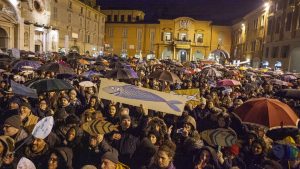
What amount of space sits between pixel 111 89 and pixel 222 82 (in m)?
7.99

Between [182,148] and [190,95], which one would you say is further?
[190,95]

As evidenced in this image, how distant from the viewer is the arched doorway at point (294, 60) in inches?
1369

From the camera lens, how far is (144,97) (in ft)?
24.8

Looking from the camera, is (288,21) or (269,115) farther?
(288,21)

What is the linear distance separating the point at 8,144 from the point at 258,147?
14.0 ft

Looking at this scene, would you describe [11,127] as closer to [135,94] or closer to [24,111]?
[24,111]

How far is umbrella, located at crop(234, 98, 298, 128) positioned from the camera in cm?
630

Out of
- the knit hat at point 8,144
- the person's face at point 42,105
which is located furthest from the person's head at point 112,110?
the knit hat at point 8,144

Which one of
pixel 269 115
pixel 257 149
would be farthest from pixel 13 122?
pixel 269 115

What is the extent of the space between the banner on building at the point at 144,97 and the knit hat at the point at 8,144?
2800 mm

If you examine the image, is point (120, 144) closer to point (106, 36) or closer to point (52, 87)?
point (52, 87)

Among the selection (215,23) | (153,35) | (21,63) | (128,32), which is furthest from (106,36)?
(21,63)

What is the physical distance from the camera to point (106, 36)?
267 feet

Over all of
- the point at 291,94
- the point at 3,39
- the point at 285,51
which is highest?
the point at 3,39
